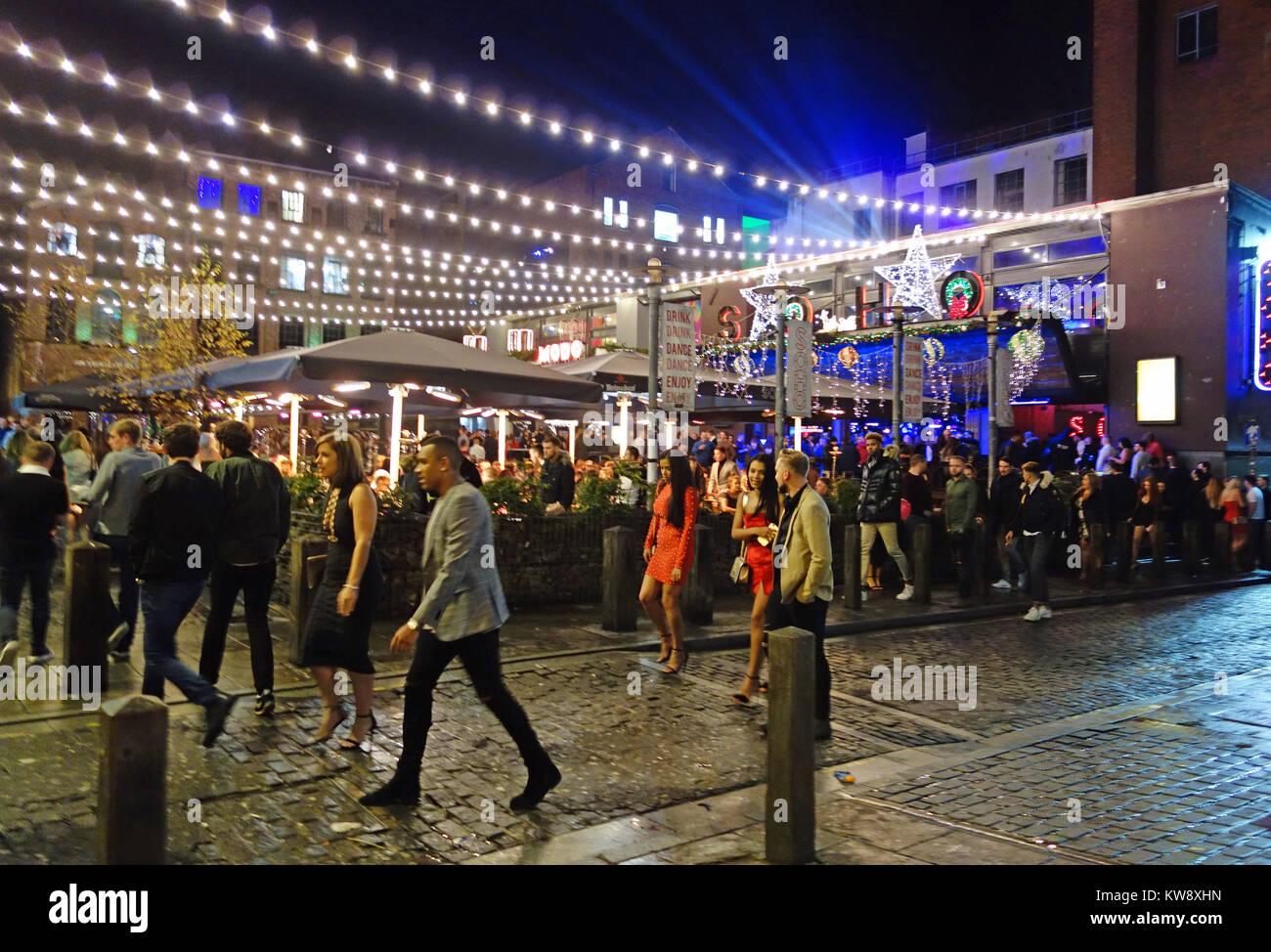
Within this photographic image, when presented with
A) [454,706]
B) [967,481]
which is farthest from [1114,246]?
[454,706]

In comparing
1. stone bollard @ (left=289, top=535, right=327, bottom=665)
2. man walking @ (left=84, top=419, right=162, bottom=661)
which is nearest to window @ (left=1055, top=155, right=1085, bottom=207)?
stone bollard @ (left=289, top=535, right=327, bottom=665)

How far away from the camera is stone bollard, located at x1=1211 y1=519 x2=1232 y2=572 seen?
16.1 metres

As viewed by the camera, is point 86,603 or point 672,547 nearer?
point 86,603

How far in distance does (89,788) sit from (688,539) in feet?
14.8

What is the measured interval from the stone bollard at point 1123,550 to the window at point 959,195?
85.6 ft

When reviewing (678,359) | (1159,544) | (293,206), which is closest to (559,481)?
(678,359)

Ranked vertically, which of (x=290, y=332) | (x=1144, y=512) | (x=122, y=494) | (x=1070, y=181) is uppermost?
(x=1070, y=181)

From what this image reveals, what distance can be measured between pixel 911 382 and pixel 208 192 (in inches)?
1361

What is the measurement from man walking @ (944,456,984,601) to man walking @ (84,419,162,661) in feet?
31.0

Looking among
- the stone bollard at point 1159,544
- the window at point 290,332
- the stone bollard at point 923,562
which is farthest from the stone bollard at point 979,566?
the window at point 290,332

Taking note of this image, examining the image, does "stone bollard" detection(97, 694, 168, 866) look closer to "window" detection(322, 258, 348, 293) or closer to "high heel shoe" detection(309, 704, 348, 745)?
"high heel shoe" detection(309, 704, 348, 745)

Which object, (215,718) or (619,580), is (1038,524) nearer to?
(619,580)

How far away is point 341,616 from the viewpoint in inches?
212
